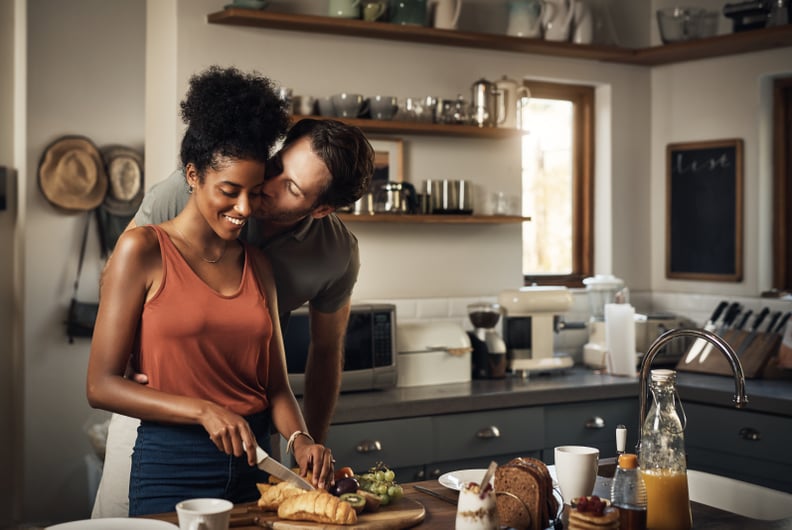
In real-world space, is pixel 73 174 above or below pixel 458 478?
above

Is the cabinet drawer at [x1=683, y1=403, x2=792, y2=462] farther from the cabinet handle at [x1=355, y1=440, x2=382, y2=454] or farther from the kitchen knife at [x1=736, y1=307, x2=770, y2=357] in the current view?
the cabinet handle at [x1=355, y1=440, x2=382, y2=454]

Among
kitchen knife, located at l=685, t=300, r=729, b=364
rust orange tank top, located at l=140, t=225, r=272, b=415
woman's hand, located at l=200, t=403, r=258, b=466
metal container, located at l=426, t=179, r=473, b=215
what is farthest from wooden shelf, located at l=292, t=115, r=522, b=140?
woman's hand, located at l=200, t=403, r=258, b=466

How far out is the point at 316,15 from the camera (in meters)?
4.02

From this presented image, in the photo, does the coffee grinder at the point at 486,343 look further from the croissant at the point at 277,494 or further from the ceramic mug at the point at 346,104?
the croissant at the point at 277,494

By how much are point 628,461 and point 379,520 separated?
47cm

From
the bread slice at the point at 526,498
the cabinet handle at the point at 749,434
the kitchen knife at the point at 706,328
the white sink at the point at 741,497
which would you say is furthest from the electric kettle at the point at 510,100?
the bread slice at the point at 526,498

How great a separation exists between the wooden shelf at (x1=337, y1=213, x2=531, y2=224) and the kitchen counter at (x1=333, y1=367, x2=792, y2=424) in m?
0.69

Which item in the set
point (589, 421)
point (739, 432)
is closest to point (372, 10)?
point (589, 421)

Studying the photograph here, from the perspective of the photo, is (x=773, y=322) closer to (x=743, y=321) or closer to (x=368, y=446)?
(x=743, y=321)

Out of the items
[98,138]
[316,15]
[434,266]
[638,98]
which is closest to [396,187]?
[434,266]

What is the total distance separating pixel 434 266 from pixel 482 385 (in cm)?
68

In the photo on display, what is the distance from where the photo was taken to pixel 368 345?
3.83m

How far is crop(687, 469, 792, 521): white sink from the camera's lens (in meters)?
2.31

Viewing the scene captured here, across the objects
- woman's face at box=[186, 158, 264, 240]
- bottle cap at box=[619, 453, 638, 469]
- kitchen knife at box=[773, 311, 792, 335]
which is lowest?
bottle cap at box=[619, 453, 638, 469]
